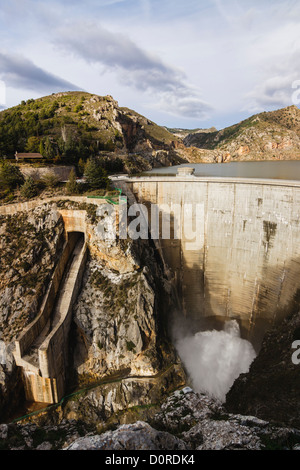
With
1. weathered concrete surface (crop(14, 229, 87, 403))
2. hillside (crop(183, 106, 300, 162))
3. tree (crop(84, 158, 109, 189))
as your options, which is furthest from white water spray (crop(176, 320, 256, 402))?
hillside (crop(183, 106, 300, 162))

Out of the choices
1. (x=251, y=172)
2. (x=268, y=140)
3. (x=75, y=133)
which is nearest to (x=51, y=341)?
(x=251, y=172)

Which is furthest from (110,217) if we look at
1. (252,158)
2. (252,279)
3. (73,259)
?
(252,158)

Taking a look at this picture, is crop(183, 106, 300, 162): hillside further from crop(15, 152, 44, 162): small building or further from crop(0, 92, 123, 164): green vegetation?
crop(15, 152, 44, 162): small building

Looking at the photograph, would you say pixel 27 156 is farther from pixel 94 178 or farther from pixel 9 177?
pixel 94 178

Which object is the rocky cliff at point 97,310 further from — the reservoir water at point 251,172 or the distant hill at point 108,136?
the reservoir water at point 251,172

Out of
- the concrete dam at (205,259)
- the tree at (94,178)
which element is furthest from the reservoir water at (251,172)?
the tree at (94,178)

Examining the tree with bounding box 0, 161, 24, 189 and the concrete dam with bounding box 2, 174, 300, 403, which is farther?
the tree with bounding box 0, 161, 24, 189
